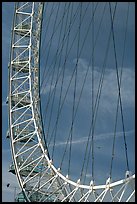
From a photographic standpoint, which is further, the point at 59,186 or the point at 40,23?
the point at 40,23

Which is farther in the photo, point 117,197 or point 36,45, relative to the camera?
point 36,45

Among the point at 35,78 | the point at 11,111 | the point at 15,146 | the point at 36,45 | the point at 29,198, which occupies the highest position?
the point at 36,45

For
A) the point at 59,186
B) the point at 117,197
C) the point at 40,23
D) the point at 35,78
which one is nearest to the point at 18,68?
the point at 35,78

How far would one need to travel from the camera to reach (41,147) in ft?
131

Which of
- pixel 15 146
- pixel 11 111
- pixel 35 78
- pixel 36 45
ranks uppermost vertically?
pixel 36 45

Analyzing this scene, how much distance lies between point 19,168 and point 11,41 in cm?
1067

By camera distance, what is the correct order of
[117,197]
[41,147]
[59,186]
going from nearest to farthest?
[117,197] < [59,186] < [41,147]

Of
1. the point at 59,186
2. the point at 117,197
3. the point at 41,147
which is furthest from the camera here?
the point at 41,147

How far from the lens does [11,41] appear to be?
136ft

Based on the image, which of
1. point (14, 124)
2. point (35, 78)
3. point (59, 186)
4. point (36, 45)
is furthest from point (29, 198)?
point (36, 45)

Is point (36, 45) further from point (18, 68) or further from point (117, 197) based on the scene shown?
point (117, 197)

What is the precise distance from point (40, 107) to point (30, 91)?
1639 mm

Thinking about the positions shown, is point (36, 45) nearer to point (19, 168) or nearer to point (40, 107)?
point (40, 107)

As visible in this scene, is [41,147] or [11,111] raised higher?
[11,111]
